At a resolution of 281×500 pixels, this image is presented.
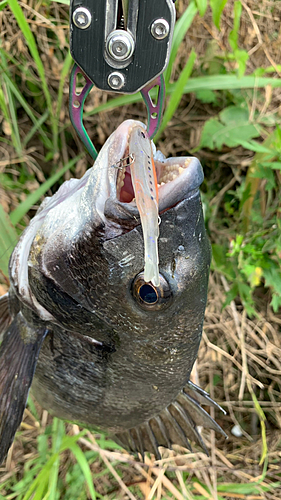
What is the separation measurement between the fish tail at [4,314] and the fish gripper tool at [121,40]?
871mm

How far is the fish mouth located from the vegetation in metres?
1.05

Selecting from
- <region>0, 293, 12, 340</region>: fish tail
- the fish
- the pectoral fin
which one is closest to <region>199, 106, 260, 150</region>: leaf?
the fish

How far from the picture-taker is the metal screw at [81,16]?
0.88m

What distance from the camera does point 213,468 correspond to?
96.4 inches

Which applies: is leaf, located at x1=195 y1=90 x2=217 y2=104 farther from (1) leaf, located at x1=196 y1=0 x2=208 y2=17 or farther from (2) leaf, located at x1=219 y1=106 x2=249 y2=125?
(1) leaf, located at x1=196 y1=0 x2=208 y2=17

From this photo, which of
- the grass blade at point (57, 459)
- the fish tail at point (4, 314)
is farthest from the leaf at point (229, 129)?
the grass blade at point (57, 459)

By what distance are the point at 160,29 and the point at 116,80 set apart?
0.15 m

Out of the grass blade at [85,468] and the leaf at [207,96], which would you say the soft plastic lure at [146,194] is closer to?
the grass blade at [85,468]

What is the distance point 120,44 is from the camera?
897 millimetres

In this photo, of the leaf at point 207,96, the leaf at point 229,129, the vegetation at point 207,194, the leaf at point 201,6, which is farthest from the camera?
the leaf at point 207,96

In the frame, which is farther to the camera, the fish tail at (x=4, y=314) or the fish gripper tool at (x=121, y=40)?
the fish tail at (x=4, y=314)

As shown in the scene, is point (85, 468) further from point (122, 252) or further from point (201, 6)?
point (201, 6)

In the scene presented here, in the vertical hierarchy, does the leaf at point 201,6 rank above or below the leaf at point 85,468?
above

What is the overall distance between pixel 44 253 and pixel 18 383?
48 cm
